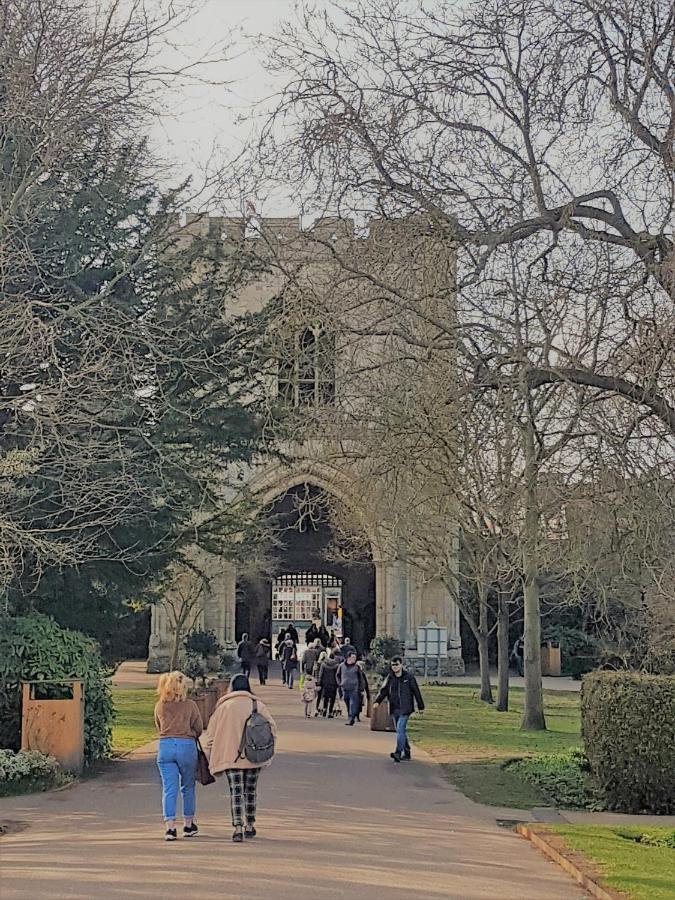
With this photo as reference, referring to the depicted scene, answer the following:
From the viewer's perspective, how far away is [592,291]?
11797 mm

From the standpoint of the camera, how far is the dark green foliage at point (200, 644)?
133ft

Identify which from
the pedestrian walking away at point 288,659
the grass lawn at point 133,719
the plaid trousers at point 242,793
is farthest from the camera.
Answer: the pedestrian walking away at point 288,659

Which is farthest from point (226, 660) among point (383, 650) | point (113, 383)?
point (113, 383)

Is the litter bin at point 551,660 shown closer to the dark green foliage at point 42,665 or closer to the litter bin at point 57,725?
the dark green foliage at point 42,665

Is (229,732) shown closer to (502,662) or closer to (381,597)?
(502,662)

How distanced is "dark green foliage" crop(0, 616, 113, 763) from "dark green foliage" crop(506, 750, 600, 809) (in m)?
5.82

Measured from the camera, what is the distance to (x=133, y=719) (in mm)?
25453

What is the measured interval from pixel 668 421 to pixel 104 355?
592 cm

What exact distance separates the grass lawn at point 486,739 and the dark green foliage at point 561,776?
18cm

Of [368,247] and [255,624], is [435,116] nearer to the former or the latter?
[368,247]

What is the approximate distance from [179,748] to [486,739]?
39.5ft

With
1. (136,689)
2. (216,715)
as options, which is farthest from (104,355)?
(136,689)

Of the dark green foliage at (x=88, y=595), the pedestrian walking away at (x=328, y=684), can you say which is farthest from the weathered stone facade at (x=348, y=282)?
the pedestrian walking away at (x=328, y=684)

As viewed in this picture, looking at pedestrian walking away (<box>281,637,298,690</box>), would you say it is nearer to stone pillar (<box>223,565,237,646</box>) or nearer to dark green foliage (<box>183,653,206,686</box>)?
dark green foliage (<box>183,653,206,686</box>)
